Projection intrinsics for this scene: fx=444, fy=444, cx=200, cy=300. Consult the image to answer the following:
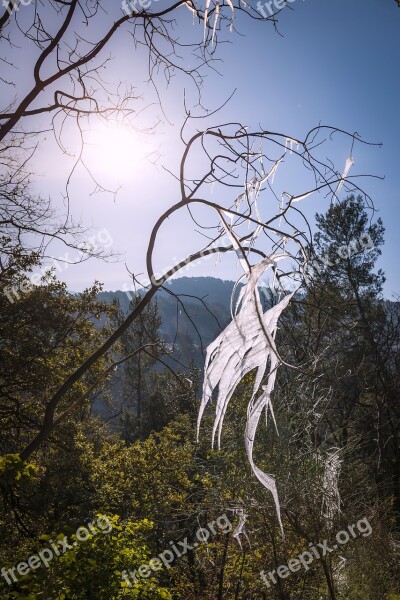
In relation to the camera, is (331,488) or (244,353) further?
(331,488)

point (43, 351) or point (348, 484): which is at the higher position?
point (43, 351)

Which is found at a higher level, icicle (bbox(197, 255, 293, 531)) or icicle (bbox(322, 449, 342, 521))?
icicle (bbox(197, 255, 293, 531))

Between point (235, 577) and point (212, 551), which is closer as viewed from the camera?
point (235, 577)

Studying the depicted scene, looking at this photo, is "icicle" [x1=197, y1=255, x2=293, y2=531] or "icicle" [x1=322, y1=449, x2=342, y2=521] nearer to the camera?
"icicle" [x1=197, y1=255, x2=293, y2=531]

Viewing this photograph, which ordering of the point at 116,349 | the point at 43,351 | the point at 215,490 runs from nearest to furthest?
the point at 215,490 < the point at 43,351 < the point at 116,349

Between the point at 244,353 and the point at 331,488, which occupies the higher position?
the point at 244,353

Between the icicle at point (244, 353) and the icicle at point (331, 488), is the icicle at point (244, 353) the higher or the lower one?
the higher one

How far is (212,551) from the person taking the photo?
809cm

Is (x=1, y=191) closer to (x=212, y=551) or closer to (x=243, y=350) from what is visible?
(x=243, y=350)

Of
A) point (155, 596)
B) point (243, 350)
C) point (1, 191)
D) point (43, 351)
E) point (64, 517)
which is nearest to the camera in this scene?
point (243, 350)

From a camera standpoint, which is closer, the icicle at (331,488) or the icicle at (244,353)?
the icicle at (244,353)

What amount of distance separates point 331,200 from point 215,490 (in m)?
6.26

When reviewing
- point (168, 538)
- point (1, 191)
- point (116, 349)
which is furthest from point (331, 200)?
point (168, 538)

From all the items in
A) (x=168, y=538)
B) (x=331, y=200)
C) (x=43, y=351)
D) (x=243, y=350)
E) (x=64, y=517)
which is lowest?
(x=168, y=538)
